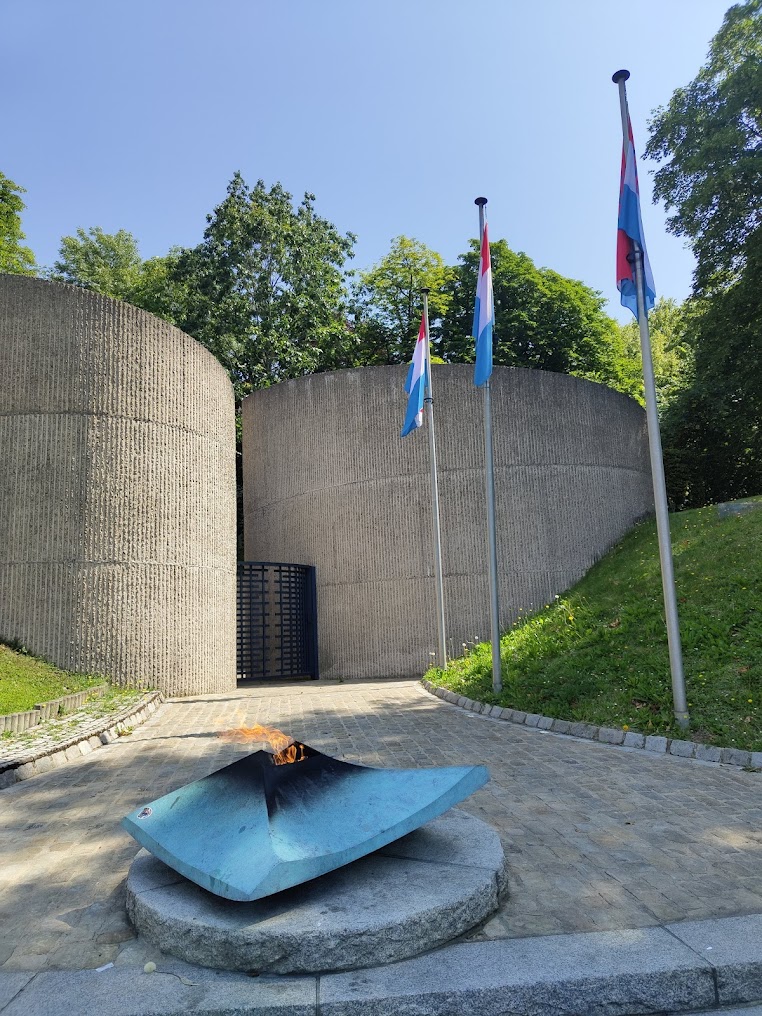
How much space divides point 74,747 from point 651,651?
7502 mm

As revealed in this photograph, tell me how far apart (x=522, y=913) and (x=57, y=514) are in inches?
452

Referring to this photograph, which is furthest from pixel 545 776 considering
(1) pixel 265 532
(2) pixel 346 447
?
(1) pixel 265 532

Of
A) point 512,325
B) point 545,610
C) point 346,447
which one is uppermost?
point 512,325

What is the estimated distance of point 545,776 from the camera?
6176 millimetres

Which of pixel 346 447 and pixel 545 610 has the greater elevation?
pixel 346 447

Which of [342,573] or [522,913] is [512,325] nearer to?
[342,573]

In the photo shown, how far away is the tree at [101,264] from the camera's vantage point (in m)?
27.7

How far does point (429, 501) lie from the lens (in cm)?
1708

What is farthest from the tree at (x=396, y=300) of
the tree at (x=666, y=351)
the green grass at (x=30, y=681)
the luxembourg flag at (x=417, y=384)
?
the green grass at (x=30, y=681)

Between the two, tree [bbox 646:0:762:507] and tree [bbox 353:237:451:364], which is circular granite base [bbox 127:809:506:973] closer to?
tree [bbox 646:0:762:507]

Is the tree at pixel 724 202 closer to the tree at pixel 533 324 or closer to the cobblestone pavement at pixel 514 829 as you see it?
the tree at pixel 533 324

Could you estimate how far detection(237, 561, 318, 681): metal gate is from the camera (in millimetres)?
17344

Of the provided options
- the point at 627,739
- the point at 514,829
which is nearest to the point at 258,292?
the point at 627,739

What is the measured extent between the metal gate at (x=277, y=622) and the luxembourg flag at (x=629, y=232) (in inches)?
442
